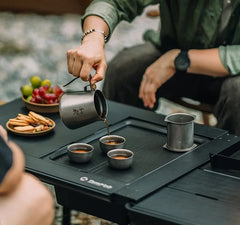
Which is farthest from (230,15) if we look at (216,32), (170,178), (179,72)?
(170,178)

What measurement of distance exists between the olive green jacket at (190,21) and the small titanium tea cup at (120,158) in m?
0.84

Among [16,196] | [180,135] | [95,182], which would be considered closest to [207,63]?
[180,135]

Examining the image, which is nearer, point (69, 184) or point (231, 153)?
point (69, 184)

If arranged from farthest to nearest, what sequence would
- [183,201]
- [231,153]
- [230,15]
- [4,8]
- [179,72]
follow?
[4,8], [179,72], [230,15], [231,153], [183,201]

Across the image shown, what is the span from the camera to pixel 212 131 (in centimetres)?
225

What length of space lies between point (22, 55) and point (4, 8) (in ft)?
6.12

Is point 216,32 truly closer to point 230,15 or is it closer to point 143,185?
point 230,15

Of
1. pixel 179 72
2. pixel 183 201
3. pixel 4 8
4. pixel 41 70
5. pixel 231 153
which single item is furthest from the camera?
pixel 4 8

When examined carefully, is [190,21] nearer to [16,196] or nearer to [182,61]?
[182,61]

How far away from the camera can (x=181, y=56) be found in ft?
9.00

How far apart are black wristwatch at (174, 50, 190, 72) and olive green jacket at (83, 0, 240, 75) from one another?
130 mm

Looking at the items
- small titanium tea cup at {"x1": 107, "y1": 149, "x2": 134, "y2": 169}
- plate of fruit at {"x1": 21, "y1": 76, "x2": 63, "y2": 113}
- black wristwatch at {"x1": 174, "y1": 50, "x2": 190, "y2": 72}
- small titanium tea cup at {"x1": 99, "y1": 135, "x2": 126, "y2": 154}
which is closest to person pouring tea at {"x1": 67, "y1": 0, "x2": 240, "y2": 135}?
black wristwatch at {"x1": 174, "y1": 50, "x2": 190, "y2": 72}

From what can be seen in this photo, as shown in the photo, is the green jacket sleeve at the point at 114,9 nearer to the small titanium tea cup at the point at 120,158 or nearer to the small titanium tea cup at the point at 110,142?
the small titanium tea cup at the point at 110,142

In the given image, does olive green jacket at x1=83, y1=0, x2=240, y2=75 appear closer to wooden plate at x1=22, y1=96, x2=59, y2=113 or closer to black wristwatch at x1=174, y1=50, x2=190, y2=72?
black wristwatch at x1=174, y1=50, x2=190, y2=72
